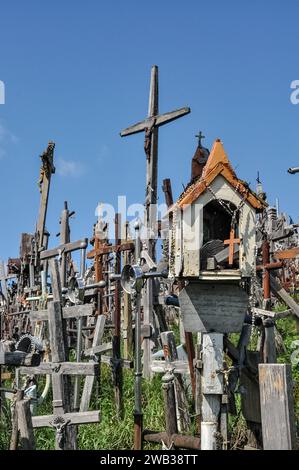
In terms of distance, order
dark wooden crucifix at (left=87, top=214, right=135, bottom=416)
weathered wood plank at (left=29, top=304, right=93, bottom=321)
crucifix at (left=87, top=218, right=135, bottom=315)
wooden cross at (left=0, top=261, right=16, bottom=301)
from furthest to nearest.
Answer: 1. wooden cross at (left=0, top=261, right=16, bottom=301)
2. crucifix at (left=87, top=218, right=135, bottom=315)
3. dark wooden crucifix at (left=87, top=214, right=135, bottom=416)
4. weathered wood plank at (left=29, top=304, right=93, bottom=321)

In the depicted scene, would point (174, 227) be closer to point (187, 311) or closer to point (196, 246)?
point (196, 246)

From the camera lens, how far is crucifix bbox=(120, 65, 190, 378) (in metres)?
9.68

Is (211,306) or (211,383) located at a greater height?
(211,306)

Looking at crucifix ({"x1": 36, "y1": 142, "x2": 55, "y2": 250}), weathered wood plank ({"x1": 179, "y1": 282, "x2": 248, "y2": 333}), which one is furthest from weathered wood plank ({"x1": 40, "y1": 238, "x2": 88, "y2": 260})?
weathered wood plank ({"x1": 179, "y1": 282, "x2": 248, "y2": 333})

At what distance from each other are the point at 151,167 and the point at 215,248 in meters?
3.42

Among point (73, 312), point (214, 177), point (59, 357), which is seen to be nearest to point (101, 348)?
point (73, 312)

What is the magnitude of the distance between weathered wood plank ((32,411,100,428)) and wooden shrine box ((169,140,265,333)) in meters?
1.45

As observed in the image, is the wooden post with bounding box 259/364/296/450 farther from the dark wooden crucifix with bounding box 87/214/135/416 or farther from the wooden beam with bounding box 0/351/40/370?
the dark wooden crucifix with bounding box 87/214/135/416

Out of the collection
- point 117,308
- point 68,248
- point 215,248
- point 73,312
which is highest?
point 68,248

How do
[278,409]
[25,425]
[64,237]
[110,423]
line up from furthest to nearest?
1. [64,237]
2. [110,423]
3. [25,425]
4. [278,409]

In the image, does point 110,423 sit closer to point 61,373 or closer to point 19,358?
point 61,373

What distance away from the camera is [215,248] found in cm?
683

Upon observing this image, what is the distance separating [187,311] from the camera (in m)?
6.73
